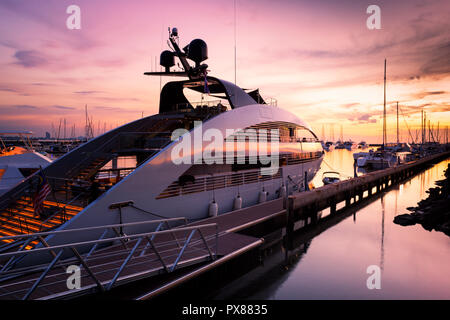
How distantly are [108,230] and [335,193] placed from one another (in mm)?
14554

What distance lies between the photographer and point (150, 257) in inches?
273

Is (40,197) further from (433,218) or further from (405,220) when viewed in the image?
(433,218)

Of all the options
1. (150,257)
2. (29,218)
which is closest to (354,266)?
(150,257)

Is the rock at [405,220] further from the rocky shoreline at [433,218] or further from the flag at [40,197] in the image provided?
the flag at [40,197]

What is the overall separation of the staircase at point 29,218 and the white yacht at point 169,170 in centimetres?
3

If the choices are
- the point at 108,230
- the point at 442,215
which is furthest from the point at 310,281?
the point at 442,215

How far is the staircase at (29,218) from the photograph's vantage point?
313 inches

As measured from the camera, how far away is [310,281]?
10.2m

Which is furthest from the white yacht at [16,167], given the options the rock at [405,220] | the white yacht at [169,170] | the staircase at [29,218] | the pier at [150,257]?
the rock at [405,220]

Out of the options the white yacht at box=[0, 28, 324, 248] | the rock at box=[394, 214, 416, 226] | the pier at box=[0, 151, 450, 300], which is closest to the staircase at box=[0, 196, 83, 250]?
the white yacht at box=[0, 28, 324, 248]

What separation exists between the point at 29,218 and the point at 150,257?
4.43 metres

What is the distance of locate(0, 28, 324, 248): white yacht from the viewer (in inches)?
325

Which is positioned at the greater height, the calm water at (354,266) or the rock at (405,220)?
the rock at (405,220)

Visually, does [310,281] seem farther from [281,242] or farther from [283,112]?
[283,112]
